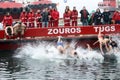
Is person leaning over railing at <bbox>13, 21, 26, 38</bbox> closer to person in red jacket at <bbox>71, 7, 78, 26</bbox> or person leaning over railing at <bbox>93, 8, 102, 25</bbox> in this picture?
person in red jacket at <bbox>71, 7, 78, 26</bbox>

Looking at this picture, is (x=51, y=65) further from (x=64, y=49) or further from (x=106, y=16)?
(x=106, y=16)

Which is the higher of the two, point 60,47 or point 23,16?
point 23,16

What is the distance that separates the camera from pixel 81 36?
103 ft

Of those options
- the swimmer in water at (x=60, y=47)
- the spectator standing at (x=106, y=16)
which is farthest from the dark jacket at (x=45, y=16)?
the spectator standing at (x=106, y=16)

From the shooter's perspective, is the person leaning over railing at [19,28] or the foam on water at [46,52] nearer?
the foam on water at [46,52]

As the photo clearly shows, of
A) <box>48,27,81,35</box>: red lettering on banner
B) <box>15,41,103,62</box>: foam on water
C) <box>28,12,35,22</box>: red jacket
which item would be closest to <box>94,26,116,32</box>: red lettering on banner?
<box>48,27,81,35</box>: red lettering on banner

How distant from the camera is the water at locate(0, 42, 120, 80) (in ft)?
78.0

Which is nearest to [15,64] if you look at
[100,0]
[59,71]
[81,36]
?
[59,71]

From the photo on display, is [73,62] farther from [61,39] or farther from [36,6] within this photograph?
[36,6]

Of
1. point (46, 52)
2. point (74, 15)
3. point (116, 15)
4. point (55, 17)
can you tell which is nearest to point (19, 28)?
point (46, 52)

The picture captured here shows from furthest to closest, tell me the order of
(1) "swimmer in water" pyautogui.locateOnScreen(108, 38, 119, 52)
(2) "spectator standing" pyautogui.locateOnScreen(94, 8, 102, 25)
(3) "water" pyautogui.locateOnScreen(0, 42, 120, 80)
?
(2) "spectator standing" pyautogui.locateOnScreen(94, 8, 102, 25)
(1) "swimmer in water" pyautogui.locateOnScreen(108, 38, 119, 52)
(3) "water" pyautogui.locateOnScreen(0, 42, 120, 80)

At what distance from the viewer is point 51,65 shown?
26.9m

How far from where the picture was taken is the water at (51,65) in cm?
2378

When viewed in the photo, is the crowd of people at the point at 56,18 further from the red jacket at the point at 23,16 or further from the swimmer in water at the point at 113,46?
the swimmer in water at the point at 113,46
